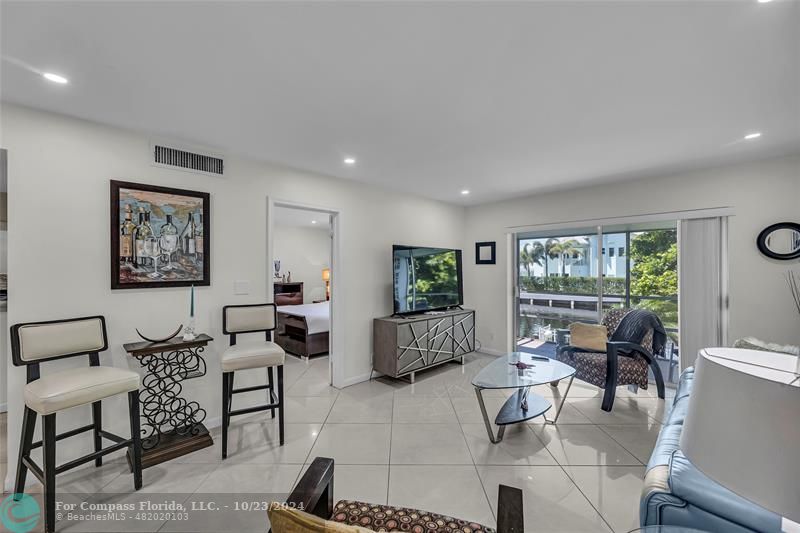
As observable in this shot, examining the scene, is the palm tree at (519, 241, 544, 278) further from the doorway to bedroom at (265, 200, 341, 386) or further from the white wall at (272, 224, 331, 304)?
the white wall at (272, 224, 331, 304)

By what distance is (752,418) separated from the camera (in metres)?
0.67

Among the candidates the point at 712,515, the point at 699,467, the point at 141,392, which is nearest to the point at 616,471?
the point at 712,515

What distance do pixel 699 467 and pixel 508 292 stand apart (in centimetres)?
446

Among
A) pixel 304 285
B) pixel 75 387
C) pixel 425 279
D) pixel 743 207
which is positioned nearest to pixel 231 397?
pixel 75 387

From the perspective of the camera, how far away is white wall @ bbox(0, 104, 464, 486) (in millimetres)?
2094

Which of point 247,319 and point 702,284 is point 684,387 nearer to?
point 702,284

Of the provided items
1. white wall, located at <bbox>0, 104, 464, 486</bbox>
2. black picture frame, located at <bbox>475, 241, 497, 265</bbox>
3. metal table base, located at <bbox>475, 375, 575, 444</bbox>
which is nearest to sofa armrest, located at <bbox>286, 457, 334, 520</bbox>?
metal table base, located at <bbox>475, 375, 575, 444</bbox>

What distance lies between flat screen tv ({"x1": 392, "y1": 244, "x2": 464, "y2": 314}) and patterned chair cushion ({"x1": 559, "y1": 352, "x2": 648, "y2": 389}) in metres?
1.92

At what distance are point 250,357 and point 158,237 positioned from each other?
121 cm

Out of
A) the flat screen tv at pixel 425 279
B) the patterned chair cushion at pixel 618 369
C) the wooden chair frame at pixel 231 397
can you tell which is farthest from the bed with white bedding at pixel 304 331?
the patterned chair cushion at pixel 618 369

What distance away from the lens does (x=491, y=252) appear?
5.24 meters

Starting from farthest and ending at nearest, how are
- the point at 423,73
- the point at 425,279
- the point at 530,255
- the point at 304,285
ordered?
the point at 304,285
the point at 530,255
the point at 425,279
the point at 423,73

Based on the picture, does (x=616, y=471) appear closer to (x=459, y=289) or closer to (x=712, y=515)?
(x=712, y=515)

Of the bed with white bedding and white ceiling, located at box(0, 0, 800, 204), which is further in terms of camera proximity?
the bed with white bedding
